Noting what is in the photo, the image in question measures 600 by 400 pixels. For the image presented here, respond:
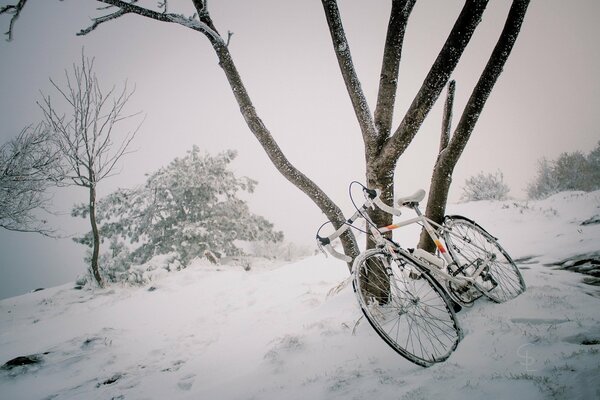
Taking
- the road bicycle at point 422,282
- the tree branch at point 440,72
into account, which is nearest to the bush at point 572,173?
the road bicycle at point 422,282

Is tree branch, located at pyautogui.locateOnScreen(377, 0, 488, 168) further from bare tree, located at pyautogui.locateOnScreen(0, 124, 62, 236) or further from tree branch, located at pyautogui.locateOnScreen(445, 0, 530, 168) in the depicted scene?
bare tree, located at pyautogui.locateOnScreen(0, 124, 62, 236)

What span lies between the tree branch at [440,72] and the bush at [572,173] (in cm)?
3289

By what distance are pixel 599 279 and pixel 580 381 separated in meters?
2.64

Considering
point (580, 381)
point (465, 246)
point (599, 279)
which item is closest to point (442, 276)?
point (465, 246)

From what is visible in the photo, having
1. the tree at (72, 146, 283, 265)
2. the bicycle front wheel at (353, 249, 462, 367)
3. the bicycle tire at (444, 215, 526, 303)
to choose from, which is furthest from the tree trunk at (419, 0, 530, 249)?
the tree at (72, 146, 283, 265)

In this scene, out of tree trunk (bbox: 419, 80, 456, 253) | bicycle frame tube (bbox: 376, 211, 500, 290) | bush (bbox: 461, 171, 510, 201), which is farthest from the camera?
bush (bbox: 461, 171, 510, 201)

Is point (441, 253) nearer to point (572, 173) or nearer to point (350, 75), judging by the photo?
point (350, 75)

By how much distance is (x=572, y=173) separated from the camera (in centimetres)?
2844

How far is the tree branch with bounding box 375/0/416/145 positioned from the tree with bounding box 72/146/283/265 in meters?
11.0

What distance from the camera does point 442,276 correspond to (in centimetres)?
261

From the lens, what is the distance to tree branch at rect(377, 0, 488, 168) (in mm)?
2887

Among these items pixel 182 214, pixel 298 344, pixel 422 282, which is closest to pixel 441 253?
pixel 422 282

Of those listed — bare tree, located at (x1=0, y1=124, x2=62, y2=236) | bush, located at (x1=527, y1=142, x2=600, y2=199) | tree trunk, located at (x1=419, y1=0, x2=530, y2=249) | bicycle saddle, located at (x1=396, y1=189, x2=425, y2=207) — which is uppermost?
bare tree, located at (x1=0, y1=124, x2=62, y2=236)

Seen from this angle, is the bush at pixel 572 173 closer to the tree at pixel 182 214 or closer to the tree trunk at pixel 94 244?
the tree at pixel 182 214
